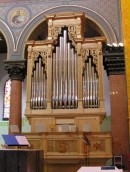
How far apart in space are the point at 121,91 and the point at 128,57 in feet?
3.82

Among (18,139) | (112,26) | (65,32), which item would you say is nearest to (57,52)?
(65,32)

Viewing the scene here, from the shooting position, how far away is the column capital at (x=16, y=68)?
36.7 feet

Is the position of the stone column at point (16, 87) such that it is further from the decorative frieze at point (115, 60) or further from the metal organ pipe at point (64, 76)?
the decorative frieze at point (115, 60)

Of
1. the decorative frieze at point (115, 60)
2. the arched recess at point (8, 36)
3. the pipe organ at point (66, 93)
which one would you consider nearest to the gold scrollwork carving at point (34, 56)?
the pipe organ at point (66, 93)

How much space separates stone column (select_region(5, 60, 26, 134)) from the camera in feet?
35.6

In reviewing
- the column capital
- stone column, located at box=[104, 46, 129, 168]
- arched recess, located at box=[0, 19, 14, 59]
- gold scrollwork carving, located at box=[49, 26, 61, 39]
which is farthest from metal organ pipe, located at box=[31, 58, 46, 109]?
stone column, located at box=[104, 46, 129, 168]

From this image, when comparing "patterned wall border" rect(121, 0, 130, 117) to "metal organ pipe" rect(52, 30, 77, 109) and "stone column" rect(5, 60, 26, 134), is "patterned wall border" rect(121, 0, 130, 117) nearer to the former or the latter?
"metal organ pipe" rect(52, 30, 77, 109)

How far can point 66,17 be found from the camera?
36.4ft

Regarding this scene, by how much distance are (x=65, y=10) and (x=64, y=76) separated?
2.63 m

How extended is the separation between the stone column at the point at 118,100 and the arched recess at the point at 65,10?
2.59 ft

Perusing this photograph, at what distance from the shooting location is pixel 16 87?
438 inches

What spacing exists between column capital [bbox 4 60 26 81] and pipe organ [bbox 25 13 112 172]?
0.36 meters

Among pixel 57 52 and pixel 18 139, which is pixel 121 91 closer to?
pixel 57 52

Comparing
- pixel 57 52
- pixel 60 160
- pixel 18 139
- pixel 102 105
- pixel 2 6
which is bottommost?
pixel 60 160
